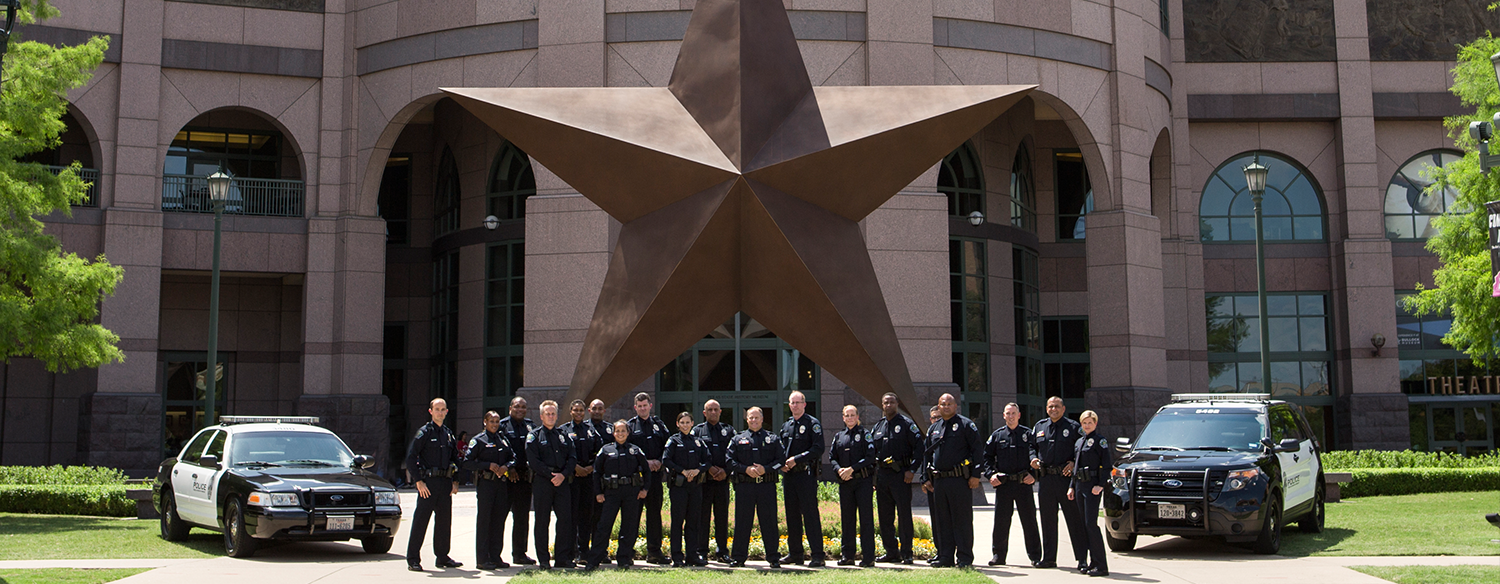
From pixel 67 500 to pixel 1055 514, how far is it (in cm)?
1401

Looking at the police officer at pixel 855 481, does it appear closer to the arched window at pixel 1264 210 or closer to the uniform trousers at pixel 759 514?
the uniform trousers at pixel 759 514

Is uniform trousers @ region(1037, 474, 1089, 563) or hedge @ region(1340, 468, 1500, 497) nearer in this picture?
uniform trousers @ region(1037, 474, 1089, 563)

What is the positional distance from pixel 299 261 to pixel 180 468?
14336mm

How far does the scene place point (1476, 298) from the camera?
2120 centimetres

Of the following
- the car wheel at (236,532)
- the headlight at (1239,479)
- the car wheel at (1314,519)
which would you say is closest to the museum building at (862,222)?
the car wheel at (1314,519)

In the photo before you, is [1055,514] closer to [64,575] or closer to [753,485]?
[753,485]

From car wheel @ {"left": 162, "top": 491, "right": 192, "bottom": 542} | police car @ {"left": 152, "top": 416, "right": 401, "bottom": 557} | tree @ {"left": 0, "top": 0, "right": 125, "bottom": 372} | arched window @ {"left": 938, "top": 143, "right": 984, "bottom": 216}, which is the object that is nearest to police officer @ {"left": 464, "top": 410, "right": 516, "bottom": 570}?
police car @ {"left": 152, "top": 416, "right": 401, "bottom": 557}

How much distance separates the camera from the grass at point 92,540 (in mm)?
12305

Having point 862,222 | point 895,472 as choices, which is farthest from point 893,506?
point 862,222

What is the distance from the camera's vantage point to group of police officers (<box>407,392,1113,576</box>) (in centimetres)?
1098

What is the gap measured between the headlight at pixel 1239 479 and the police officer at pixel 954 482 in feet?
8.89

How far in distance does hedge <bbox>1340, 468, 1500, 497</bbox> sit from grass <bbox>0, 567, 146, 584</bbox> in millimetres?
17715

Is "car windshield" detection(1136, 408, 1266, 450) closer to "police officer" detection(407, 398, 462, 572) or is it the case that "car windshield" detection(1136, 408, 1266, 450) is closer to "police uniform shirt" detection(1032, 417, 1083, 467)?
"police uniform shirt" detection(1032, 417, 1083, 467)

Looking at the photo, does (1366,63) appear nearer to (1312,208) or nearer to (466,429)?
(1312,208)
